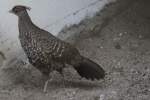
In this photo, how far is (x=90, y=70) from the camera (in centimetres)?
601

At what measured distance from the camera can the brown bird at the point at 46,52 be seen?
19.3 ft

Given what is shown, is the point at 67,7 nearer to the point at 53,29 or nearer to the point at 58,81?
the point at 53,29

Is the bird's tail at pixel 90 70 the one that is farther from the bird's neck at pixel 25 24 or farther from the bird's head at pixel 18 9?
the bird's head at pixel 18 9

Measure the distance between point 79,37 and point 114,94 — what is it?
5.23ft

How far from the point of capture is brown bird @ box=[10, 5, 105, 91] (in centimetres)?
588

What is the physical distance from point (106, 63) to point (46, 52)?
1.02 m

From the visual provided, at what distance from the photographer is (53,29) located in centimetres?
689

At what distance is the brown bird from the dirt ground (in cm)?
21

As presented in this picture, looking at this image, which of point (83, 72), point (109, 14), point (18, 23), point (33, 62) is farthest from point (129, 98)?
point (109, 14)

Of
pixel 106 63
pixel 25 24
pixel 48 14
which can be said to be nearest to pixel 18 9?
pixel 25 24

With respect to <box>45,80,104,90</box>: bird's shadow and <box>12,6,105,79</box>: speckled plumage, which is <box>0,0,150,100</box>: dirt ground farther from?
<box>12,6,105,79</box>: speckled plumage

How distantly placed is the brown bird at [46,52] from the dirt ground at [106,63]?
0.68ft

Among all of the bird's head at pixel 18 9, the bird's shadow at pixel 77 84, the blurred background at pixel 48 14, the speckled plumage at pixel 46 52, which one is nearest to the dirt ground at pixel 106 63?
the bird's shadow at pixel 77 84

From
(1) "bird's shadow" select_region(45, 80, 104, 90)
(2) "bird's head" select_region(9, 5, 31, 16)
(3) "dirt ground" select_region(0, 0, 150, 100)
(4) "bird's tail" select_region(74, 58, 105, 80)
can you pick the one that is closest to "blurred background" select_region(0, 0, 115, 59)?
(3) "dirt ground" select_region(0, 0, 150, 100)
